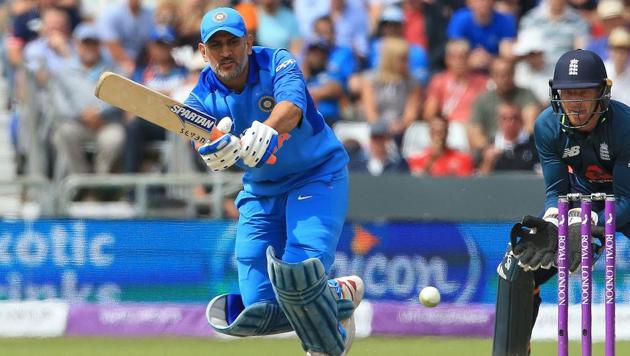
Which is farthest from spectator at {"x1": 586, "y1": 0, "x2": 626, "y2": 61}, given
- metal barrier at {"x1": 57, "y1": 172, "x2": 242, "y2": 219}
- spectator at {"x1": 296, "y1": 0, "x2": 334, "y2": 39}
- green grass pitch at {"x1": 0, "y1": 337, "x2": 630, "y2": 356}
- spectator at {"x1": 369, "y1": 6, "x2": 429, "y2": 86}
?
green grass pitch at {"x1": 0, "y1": 337, "x2": 630, "y2": 356}

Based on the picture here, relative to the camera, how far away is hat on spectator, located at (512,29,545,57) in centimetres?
1018

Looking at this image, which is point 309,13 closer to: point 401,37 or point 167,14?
point 401,37

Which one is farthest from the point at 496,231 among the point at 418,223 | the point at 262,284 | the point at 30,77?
the point at 30,77

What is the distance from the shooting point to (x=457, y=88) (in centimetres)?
1020

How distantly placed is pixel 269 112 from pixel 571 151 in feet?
4.22

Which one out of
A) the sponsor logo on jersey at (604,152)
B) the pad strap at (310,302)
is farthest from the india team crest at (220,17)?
the sponsor logo on jersey at (604,152)

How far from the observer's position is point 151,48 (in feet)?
34.3

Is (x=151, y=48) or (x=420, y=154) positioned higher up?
(x=151, y=48)

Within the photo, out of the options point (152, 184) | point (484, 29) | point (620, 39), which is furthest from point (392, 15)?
point (152, 184)

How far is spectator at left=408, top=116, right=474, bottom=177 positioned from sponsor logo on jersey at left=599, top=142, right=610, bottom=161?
405cm

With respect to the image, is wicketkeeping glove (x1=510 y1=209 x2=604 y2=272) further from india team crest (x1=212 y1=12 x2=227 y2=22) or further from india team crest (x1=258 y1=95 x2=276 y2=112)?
india team crest (x1=212 y1=12 x2=227 y2=22)

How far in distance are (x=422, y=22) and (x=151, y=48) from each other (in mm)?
2253

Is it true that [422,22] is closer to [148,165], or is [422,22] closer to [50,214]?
[148,165]

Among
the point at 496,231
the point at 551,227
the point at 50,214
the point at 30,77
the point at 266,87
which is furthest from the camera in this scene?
the point at 30,77
